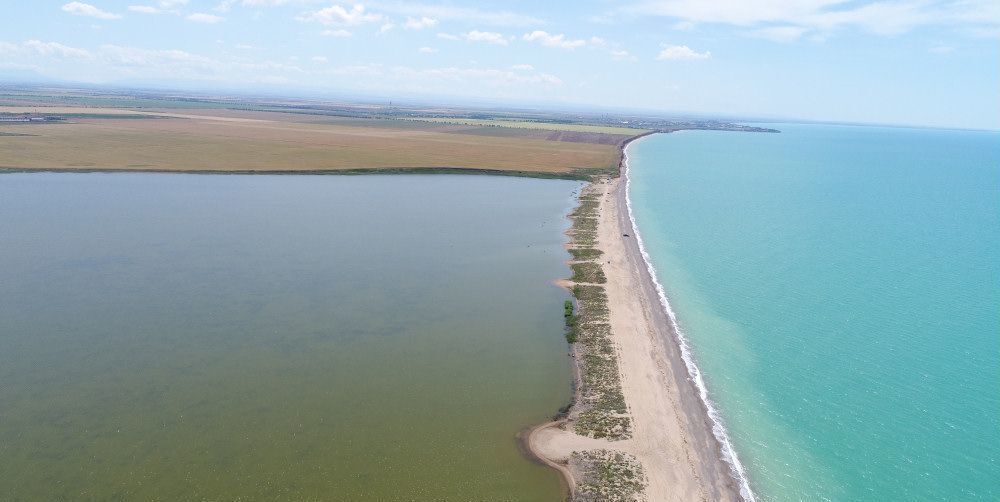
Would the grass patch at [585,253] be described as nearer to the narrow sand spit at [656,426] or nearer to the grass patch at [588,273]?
the grass patch at [588,273]

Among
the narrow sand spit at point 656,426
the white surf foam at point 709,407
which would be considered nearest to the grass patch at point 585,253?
the white surf foam at point 709,407

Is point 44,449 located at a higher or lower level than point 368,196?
lower

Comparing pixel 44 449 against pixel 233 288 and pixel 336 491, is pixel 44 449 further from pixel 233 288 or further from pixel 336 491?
pixel 233 288

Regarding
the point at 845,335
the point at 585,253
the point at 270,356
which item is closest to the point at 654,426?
the point at 845,335

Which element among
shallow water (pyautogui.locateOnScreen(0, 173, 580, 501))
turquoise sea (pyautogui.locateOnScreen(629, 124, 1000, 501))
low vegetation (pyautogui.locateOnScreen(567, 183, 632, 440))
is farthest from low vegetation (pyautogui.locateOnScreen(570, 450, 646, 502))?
turquoise sea (pyautogui.locateOnScreen(629, 124, 1000, 501))

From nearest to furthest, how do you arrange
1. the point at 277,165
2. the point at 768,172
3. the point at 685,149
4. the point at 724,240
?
1. the point at 724,240
2. the point at 277,165
3. the point at 768,172
4. the point at 685,149

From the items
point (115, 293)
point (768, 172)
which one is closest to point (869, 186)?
point (768, 172)

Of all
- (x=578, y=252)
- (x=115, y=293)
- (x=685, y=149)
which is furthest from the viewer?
(x=685, y=149)
